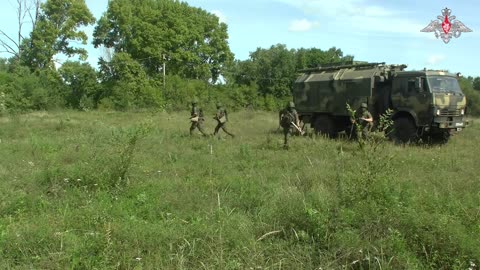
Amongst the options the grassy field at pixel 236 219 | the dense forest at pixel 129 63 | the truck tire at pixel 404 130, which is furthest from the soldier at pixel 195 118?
the dense forest at pixel 129 63

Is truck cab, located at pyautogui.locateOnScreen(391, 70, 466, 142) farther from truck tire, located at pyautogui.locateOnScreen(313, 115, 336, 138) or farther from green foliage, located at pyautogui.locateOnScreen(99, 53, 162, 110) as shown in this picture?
green foliage, located at pyautogui.locateOnScreen(99, 53, 162, 110)

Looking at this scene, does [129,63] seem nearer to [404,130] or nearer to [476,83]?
[404,130]

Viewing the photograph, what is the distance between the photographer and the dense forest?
43.9m

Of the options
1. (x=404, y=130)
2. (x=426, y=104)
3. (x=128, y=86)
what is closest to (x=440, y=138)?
(x=404, y=130)

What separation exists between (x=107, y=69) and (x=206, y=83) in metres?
10.2

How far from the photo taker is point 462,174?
9.34m

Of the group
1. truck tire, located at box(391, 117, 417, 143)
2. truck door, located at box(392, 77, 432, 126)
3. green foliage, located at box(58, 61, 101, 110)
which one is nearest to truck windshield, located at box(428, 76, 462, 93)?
truck door, located at box(392, 77, 432, 126)

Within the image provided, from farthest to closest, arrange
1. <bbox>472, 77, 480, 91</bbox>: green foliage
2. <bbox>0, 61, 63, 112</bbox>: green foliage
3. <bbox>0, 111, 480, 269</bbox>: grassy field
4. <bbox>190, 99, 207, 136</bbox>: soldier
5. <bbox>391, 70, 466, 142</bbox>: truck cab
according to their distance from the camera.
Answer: <bbox>472, 77, 480, 91</bbox>: green foliage < <bbox>0, 61, 63, 112</bbox>: green foliage < <bbox>190, 99, 207, 136</bbox>: soldier < <bbox>391, 70, 466, 142</bbox>: truck cab < <bbox>0, 111, 480, 269</bbox>: grassy field

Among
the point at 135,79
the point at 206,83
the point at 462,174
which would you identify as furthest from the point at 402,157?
the point at 206,83

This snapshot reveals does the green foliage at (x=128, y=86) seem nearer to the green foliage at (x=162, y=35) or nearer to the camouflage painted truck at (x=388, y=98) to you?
the green foliage at (x=162, y=35)

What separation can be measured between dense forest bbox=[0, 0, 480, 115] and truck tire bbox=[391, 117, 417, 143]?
27973 millimetres

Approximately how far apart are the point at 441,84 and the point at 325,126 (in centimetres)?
488

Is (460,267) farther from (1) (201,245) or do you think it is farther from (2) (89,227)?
(2) (89,227)

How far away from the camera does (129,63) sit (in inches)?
1825
